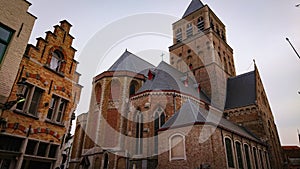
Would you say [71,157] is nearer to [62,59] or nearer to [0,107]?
[62,59]

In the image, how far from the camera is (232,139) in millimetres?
13859

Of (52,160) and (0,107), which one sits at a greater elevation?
(0,107)

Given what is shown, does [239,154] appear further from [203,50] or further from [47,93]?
[203,50]

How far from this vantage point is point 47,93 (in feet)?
28.3

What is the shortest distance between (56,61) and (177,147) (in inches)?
327

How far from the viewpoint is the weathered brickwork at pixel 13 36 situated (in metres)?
6.96

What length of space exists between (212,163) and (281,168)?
48.8 feet

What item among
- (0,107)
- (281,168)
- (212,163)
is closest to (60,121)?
(0,107)

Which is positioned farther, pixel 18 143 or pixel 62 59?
pixel 62 59

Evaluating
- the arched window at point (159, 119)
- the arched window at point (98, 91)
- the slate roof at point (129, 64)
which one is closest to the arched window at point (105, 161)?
the arched window at point (159, 119)

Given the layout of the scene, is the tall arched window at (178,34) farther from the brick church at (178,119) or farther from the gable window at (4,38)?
the gable window at (4,38)

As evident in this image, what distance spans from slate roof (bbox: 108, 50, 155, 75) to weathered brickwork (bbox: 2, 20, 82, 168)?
11040mm

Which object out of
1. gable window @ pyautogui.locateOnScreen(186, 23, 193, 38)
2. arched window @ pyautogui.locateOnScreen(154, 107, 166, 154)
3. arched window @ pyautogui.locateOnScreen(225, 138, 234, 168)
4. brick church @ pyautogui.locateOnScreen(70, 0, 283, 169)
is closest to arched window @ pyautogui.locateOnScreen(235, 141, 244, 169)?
brick church @ pyautogui.locateOnScreen(70, 0, 283, 169)

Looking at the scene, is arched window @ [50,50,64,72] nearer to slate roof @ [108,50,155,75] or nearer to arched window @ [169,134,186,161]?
arched window @ [169,134,186,161]
